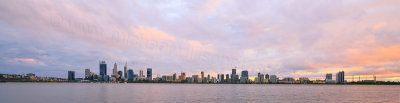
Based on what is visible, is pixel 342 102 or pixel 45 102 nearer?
pixel 45 102

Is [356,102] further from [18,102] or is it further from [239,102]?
[18,102]

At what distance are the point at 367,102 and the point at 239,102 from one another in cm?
3484

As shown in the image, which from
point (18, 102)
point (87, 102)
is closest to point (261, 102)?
point (87, 102)

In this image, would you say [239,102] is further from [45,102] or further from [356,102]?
[45,102]

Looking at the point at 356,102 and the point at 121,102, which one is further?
the point at 356,102

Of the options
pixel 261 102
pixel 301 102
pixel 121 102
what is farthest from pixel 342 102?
pixel 121 102

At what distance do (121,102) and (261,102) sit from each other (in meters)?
35.6

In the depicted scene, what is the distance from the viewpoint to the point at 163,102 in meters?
68.6

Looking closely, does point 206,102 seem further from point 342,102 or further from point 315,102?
point 342,102

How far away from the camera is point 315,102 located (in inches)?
2808

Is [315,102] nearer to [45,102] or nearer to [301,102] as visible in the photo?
[301,102]

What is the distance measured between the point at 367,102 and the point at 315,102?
1429 centimetres

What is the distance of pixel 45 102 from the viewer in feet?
220

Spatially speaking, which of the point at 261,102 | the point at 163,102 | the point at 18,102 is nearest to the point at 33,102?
the point at 18,102
